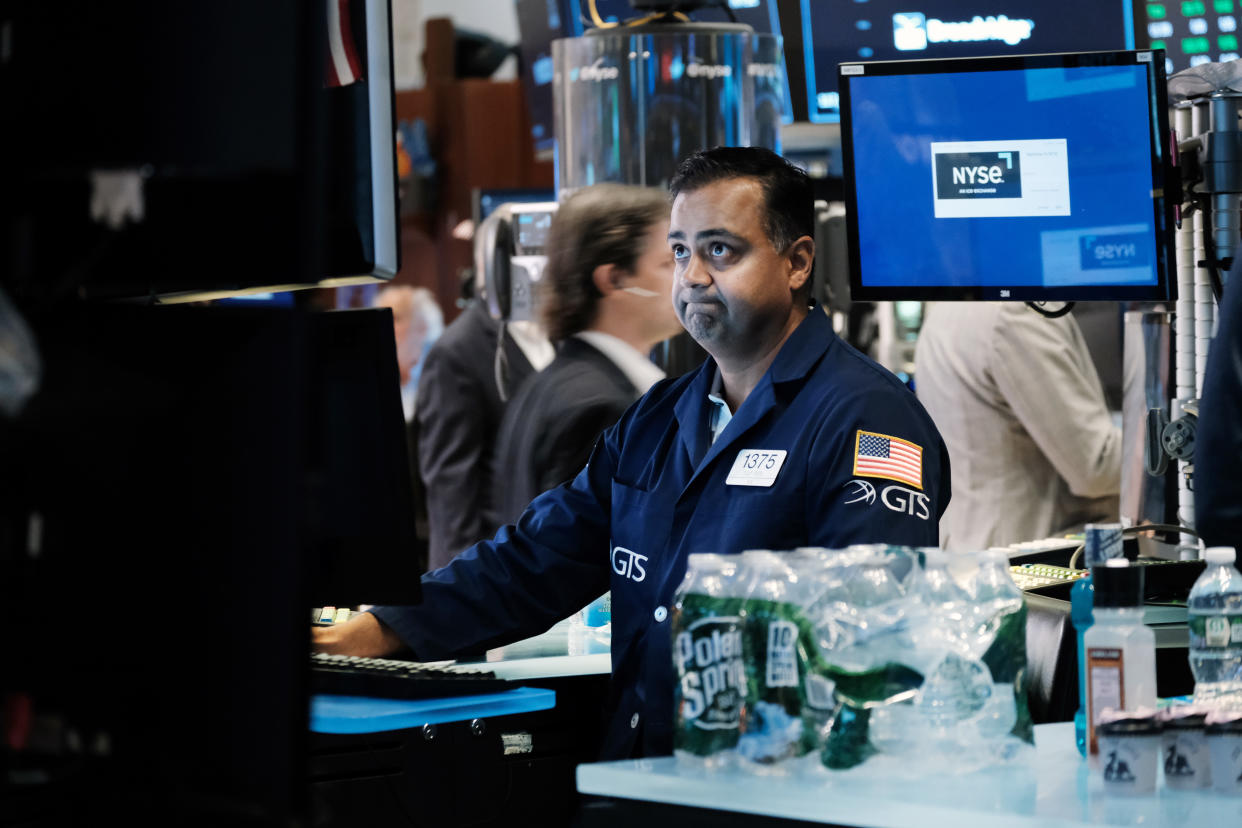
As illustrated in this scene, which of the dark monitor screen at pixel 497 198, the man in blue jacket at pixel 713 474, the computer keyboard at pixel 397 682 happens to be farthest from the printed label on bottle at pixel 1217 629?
the dark monitor screen at pixel 497 198

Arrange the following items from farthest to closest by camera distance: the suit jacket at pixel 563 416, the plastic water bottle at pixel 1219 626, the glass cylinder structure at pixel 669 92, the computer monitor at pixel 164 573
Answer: the glass cylinder structure at pixel 669 92
the suit jacket at pixel 563 416
the plastic water bottle at pixel 1219 626
the computer monitor at pixel 164 573

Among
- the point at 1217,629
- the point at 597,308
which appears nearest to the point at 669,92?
the point at 597,308

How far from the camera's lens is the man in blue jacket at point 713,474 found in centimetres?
249

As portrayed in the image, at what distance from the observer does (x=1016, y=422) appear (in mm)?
4418

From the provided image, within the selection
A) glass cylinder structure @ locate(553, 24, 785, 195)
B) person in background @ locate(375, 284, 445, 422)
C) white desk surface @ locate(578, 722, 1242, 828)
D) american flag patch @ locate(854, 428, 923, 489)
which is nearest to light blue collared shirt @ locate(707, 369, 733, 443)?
american flag patch @ locate(854, 428, 923, 489)

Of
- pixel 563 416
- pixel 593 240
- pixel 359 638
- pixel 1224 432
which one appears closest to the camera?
pixel 1224 432

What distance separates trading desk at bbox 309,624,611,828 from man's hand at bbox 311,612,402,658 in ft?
0.43

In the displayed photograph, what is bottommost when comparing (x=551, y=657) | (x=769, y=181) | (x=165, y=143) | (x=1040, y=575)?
(x=551, y=657)

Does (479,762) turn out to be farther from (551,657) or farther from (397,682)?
(397,682)

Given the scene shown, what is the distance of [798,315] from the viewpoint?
9.17 ft

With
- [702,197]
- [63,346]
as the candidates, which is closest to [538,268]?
[702,197]

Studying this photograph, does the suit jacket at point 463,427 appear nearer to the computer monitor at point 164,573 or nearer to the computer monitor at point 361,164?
the computer monitor at point 361,164

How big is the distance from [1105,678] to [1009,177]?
1383mm

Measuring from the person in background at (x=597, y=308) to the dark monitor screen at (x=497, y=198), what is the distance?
79.7 inches
